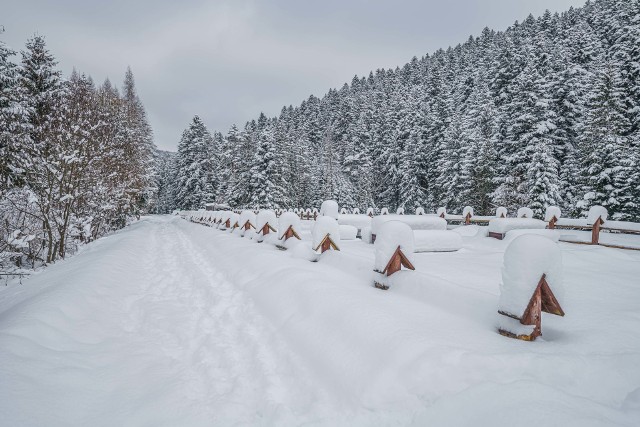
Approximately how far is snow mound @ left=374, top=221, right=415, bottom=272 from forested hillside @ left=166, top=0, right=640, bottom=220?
2007 centimetres

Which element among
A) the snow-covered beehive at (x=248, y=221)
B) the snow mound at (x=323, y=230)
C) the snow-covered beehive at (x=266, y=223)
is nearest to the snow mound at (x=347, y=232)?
the snow-covered beehive at (x=266, y=223)

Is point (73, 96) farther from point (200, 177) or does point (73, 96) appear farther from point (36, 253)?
point (200, 177)

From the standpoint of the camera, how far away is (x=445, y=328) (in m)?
3.85

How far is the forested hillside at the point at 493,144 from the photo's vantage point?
2080 cm

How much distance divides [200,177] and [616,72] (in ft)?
171

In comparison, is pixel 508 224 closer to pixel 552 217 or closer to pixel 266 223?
pixel 552 217

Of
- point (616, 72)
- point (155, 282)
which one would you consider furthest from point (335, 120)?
point (155, 282)

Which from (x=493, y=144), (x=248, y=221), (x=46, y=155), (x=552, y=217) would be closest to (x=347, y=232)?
(x=248, y=221)

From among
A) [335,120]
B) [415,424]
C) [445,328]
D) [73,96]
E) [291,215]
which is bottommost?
[415,424]

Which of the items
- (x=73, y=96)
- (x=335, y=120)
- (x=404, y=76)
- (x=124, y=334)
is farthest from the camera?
(x=404, y=76)

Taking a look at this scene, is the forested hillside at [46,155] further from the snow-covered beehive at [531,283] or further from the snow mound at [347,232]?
the snow-covered beehive at [531,283]

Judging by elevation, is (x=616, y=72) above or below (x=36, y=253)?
above

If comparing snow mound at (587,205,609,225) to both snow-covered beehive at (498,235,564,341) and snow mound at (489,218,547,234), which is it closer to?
snow mound at (489,218,547,234)

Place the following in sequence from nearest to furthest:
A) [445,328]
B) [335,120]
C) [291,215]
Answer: [445,328] < [291,215] < [335,120]
